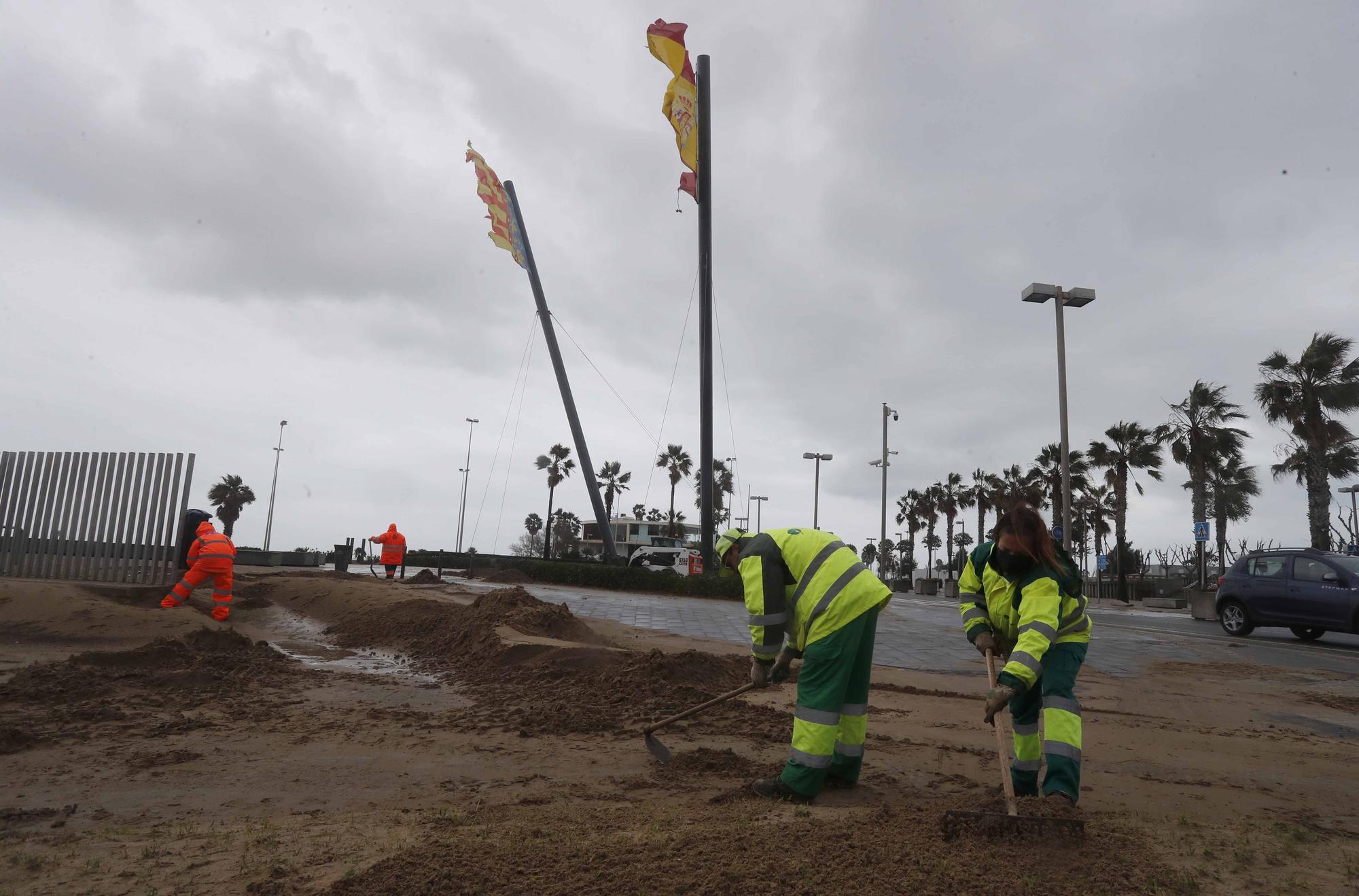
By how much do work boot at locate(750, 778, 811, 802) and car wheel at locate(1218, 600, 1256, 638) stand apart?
13.0 m

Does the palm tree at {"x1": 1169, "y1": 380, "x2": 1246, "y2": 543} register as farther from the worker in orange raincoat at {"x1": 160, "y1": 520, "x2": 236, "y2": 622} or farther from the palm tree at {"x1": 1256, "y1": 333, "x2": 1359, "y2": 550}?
the worker in orange raincoat at {"x1": 160, "y1": 520, "x2": 236, "y2": 622}

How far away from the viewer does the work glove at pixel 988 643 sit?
13.3 feet

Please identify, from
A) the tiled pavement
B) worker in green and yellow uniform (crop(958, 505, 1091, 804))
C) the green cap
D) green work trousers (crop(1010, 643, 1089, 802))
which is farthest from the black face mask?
the tiled pavement

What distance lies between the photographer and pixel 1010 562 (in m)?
3.81

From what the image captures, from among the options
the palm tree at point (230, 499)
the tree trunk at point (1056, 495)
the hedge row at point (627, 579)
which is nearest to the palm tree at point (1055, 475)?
the tree trunk at point (1056, 495)

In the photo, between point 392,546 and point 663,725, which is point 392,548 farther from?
point 663,725

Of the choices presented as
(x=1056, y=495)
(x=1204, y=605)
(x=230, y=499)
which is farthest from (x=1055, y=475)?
(x=230, y=499)

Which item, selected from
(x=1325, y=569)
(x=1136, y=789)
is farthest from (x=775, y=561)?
(x=1325, y=569)

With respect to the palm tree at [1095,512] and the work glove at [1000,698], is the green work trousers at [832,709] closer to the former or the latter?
the work glove at [1000,698]

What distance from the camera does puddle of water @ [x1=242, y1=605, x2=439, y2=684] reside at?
8258 mm

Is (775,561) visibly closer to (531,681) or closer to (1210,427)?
(531,681)

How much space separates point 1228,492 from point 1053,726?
1528 inches

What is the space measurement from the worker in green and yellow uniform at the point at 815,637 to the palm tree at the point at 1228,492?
112ft

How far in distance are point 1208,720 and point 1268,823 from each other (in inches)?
130
